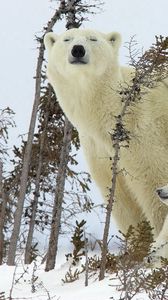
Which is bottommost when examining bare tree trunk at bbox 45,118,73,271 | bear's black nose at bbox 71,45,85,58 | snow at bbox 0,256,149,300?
snow at bbox 0,256,149,300

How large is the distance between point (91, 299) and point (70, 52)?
371cm

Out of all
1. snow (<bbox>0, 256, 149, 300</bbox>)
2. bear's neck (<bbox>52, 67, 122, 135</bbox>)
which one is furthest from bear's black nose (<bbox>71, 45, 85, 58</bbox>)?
snow (<bbox>0, 256, 149, 300</bbox>)

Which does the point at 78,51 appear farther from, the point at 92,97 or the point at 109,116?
the point at 109,116

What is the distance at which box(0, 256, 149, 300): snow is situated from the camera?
16.1 ft

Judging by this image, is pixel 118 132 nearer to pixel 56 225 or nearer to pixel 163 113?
pixel 163 113

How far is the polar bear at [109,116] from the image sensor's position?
768 cm

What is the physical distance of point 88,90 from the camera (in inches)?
Result: 318

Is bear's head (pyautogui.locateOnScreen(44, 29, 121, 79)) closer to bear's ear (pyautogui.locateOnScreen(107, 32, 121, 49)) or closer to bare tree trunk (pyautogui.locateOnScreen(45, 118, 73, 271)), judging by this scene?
bear's ear (pyautogui.locateOnScreen(107, 32, 121, 49))

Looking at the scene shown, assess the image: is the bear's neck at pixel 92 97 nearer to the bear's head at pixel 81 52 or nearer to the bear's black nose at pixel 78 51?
the bear's head at pixel 81 52

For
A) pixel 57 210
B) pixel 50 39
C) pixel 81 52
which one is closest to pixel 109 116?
pixel 81 52

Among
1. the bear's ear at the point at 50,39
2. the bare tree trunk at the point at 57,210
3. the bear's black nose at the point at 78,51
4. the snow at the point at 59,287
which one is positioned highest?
the bear's ear at the point at 50,39

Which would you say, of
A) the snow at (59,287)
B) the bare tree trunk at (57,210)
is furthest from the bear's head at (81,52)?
the snow at (59,287)

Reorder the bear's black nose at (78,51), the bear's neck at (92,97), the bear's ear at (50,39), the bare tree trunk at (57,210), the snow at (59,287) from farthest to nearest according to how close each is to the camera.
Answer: the bare tree trunk at (57,210), the bear's ear at (50,39), the bear's neck at (92,97), the bear's black nose at (78,51), the snow at (59,287)

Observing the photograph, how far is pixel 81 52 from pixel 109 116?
2.89 ft
